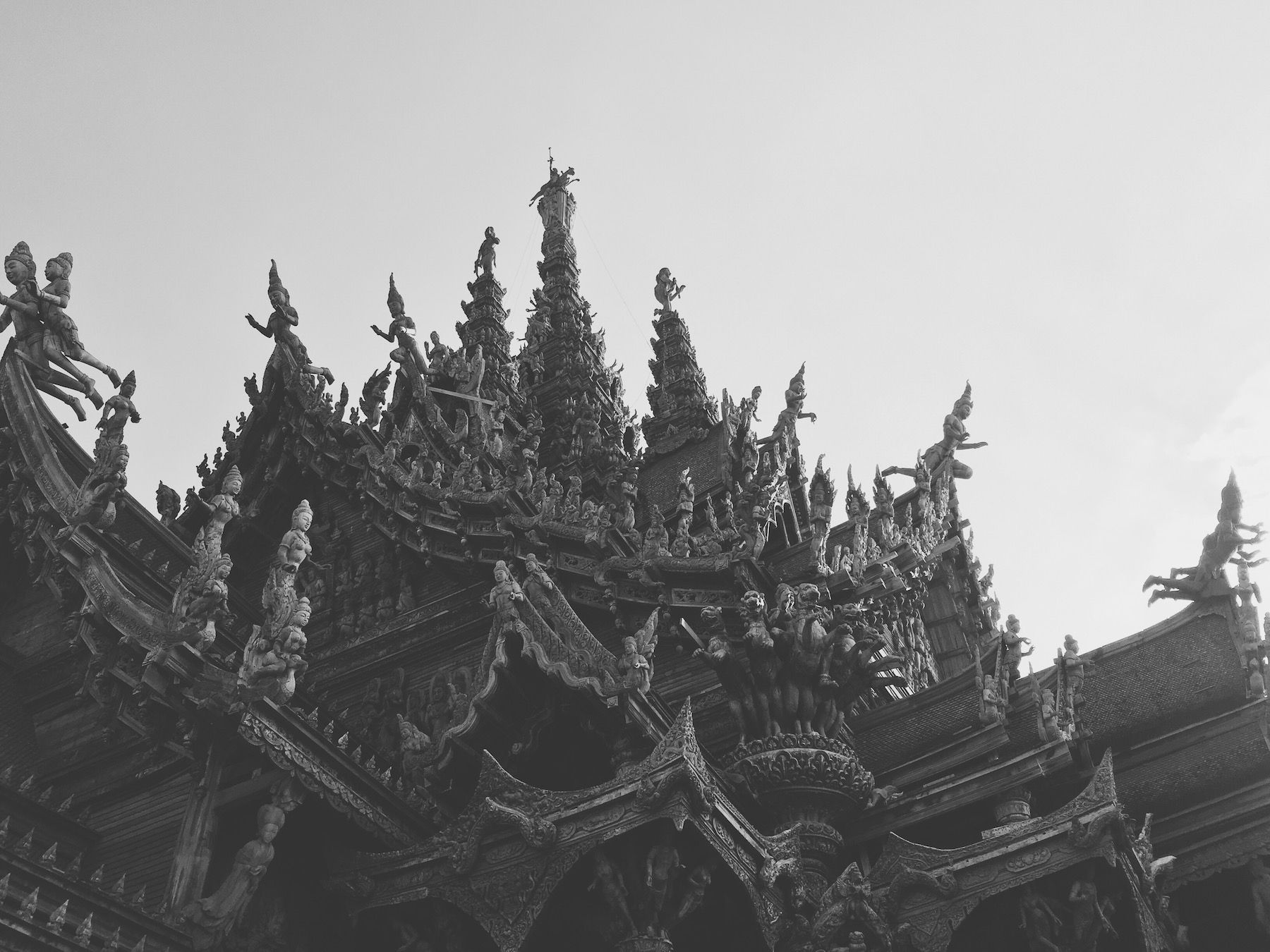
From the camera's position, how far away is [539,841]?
8.28 meters

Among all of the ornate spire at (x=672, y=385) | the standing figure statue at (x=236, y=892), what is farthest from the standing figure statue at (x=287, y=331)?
the standing figure statue at (x=236, y=892)

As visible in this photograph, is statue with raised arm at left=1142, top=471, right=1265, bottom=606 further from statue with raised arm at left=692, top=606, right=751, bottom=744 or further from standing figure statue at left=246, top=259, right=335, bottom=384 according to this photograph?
standing figure statue at left=246, top=259, right=335, bottom=384

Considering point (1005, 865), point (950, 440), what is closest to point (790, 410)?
point (950, 440)

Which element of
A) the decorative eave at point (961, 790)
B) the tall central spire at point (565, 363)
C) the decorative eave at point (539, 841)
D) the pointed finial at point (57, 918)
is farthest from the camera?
the tall central spire at point (565, 363)

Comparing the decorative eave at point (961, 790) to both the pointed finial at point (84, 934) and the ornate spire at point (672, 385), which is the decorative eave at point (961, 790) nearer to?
the pointed finial at point (84, 934)

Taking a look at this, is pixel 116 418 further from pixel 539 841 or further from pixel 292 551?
pixel 539 841

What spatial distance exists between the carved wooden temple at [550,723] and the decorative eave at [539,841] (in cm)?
2

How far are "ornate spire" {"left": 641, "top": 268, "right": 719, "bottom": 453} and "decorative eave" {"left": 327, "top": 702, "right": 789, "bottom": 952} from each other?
9.98 metres

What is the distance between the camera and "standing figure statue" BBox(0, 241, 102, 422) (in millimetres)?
11422

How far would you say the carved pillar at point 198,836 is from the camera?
8.46 m

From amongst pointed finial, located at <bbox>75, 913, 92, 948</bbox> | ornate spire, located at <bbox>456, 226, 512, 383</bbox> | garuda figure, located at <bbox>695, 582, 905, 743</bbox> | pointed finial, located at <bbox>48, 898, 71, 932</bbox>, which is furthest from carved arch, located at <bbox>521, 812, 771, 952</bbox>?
ornate spire, located at <bbox>456, 226, 512, 383</bbox>

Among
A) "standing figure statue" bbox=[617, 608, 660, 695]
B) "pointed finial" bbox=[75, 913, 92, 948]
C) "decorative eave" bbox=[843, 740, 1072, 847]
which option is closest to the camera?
"pointed finial" bbox=[75, 913, 92, 948]

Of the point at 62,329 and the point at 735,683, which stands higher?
the point at 62,329

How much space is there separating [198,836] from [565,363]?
1718 centimetres
